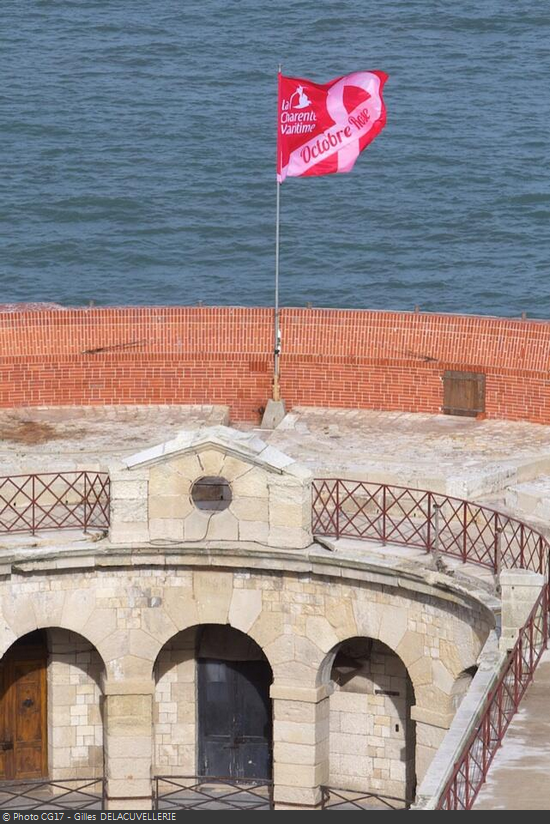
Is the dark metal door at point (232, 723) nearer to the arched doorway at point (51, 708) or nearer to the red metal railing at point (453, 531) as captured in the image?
the arched doorway at point (51, 708)

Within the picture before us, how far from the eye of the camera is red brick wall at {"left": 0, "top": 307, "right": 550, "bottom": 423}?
137ft

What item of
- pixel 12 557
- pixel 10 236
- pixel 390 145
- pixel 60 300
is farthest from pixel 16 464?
pixel 390 145

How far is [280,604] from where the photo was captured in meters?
37.1

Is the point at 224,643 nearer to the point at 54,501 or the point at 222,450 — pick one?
the point at 54,501

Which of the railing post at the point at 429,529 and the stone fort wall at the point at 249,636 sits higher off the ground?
the railing post at the point at 429,529

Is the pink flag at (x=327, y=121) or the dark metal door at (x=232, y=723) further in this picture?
the pink flag at (x=327, y=121)

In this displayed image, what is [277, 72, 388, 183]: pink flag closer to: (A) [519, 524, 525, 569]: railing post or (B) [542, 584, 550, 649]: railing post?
(A) [519, 524, 525, 569]: railing post

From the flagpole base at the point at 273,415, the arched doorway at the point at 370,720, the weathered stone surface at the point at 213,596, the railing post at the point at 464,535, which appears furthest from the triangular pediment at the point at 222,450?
the flagpole base at the point at 273,415

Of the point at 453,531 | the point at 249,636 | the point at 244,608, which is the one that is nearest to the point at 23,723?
the point at 249,636

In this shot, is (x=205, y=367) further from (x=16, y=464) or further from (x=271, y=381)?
(x=16, y=464)

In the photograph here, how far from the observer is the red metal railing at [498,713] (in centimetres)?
2791

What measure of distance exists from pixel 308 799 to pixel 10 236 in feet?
89.9

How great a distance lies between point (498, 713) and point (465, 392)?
39.5ft

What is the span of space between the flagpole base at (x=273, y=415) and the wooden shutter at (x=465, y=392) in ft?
8.16
